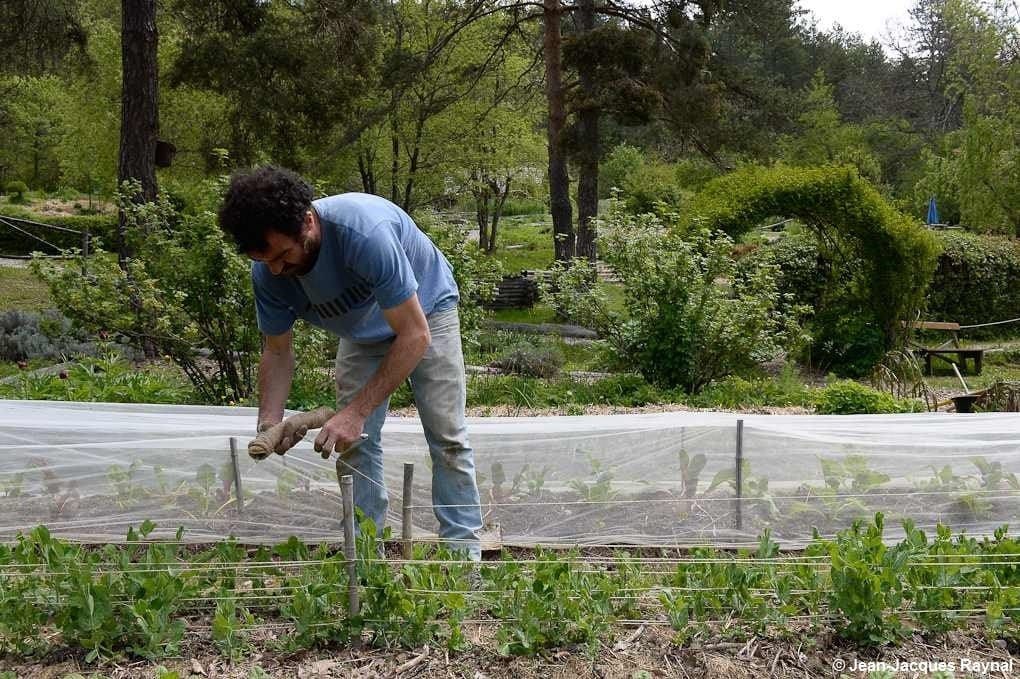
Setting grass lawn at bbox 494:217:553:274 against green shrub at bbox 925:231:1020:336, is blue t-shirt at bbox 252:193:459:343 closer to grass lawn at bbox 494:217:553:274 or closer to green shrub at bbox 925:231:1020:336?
green shrub at bbox 925:231:1020:336

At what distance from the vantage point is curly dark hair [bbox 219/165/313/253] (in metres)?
2.64

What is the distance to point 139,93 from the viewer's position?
33.6 feet

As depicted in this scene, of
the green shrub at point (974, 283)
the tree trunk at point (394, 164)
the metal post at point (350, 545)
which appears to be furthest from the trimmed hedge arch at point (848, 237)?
the tree trunk at point (394, 164)

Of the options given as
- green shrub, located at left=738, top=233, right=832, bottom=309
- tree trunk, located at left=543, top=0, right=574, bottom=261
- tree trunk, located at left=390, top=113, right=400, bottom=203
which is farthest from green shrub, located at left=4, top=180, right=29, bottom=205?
green shrub, located at left=738, top=233, right=832, bottom=309

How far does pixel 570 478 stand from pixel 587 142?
11665mm

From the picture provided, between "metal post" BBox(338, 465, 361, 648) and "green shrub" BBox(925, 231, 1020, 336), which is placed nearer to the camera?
"metal post" BBox(338, 465, 361, 648)

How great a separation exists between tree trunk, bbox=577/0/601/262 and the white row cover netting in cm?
1016

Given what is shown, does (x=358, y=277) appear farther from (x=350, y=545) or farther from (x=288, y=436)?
(x=350, y=545)

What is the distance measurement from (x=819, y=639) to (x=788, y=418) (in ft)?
5.64

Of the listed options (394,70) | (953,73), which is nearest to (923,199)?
(953,73)

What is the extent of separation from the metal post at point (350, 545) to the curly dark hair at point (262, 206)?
0.73 meters

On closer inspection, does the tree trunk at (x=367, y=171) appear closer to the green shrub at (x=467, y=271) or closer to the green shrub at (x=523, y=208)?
the green shrub at (x=467, y=271)

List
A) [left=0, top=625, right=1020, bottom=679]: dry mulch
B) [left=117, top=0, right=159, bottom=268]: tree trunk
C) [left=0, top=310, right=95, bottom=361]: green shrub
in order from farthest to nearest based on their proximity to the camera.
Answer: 1. [left=117, top=0, right=159, bottom=268]: tree trunk
2. [left=0, top=310, right=95, bottom=361]: green shrub
3. [left=0, top=625, right=1020, bottom=679]: dry mulch

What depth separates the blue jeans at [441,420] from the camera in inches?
128
